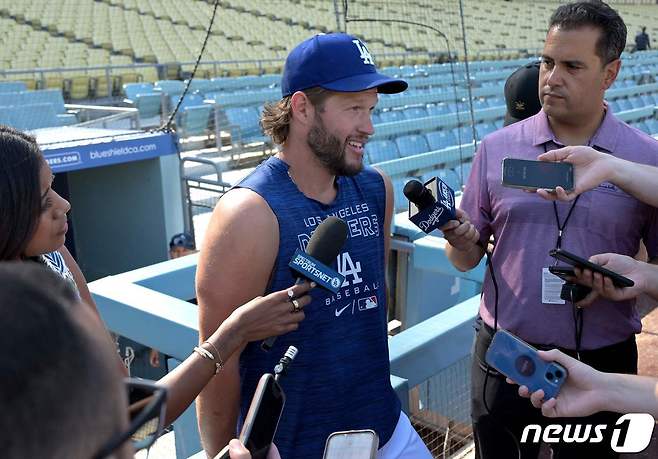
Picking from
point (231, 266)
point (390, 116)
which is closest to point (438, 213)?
point (231, 266)

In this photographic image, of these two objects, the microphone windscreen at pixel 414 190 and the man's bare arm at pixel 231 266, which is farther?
the microphone windscreen at pixel 414 190

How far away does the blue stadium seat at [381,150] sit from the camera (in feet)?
23.1

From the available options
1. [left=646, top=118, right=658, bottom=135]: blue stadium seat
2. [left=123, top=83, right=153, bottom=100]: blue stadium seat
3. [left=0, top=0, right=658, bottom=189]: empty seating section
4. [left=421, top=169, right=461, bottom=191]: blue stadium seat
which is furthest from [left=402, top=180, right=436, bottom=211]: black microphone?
[left=646, top=118, right=658, bottom=135]: blue stadium seat

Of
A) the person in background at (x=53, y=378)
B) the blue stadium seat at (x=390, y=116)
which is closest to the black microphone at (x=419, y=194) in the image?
the person in background at (x=53, y=378)

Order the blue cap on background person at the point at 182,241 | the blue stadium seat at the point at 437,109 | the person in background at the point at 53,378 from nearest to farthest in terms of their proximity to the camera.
Answer: 1. the person in background at the point at 53,378
2. the blue cap on background person at the point at 182,241
3. the blue stadium seat at the point at 437,109

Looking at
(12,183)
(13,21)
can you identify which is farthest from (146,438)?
(13,21)

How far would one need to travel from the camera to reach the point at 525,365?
5.08 ft

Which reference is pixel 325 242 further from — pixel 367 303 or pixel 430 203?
pixel 430 203

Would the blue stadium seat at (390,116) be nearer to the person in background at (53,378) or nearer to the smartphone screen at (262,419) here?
the smartphone screen at (262,419)

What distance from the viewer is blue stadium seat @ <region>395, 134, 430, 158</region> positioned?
301 inches

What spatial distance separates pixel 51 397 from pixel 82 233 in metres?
6.09

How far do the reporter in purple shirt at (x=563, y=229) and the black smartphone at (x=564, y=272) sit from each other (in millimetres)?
131

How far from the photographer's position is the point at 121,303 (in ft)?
7.63

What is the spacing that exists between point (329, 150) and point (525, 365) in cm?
71
